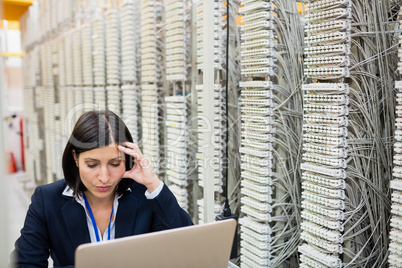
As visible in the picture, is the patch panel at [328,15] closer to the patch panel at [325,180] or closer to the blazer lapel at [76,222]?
the patch panel at [325,180]

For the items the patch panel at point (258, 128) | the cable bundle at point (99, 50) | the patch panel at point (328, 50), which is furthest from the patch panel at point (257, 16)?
the cable bundle at point (99, 50)

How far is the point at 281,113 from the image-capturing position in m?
2.01

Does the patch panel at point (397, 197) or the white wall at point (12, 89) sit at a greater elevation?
the white wall at point (12, 89)

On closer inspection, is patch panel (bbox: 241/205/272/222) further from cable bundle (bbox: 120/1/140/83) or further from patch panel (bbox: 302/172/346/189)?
cable bundle (bbox: 120/1/140/83)

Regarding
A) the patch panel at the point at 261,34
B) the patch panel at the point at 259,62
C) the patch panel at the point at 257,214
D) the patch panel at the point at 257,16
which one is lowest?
the patch panel at the point at 257,214

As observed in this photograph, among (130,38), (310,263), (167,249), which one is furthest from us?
(130,38)

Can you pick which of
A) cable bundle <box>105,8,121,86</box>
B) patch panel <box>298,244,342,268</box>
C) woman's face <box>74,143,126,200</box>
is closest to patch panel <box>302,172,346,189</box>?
patch panel <box>298,244,342,268</box>

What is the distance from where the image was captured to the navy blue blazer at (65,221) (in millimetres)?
1324

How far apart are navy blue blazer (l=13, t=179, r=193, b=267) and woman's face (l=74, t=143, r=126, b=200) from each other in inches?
4.0

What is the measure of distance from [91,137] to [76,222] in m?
0.34

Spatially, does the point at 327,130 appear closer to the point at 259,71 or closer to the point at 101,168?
the point at 259,71

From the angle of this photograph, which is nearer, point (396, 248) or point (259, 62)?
point (396, 248)

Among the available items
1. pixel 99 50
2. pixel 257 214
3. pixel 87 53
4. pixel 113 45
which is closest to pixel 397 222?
pixel 257 214

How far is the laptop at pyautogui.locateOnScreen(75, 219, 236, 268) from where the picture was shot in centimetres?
85
